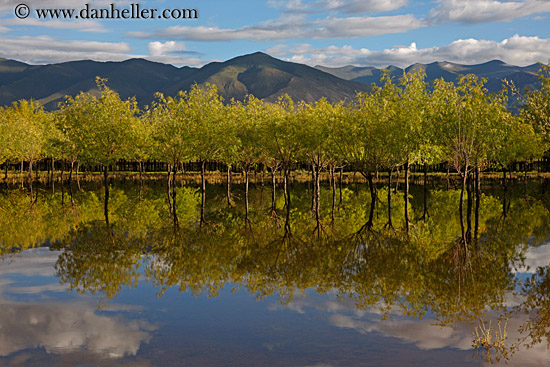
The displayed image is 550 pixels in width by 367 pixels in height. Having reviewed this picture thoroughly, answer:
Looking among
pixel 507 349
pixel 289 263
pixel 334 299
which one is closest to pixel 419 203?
pixel 289 263

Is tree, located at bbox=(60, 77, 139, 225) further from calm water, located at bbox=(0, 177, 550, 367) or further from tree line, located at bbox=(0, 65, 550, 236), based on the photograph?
calm water, located at bbox=(0, 177, 550, 367)

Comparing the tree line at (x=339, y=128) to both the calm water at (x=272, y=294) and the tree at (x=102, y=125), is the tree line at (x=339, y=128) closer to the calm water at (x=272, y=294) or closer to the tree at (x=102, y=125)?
the tree at (x=102, y=125)

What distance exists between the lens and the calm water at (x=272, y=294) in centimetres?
1744

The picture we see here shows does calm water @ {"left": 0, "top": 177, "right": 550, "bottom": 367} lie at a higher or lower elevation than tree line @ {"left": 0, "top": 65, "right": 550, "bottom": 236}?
lower

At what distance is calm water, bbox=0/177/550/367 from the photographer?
17.4 m

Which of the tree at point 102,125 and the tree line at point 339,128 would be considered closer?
the tree line at point 339,128

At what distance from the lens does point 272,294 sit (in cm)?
2436

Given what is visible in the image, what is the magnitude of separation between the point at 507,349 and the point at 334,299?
7.97 m

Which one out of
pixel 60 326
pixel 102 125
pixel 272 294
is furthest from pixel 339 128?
pixel 60 326

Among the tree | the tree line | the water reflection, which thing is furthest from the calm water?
the tree

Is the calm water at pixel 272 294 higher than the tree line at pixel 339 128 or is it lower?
lower

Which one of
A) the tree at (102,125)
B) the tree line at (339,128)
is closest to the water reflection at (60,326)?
the tree line at (339,128)

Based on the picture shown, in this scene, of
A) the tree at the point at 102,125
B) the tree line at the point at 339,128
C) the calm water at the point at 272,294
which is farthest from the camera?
the tree at the point at 102,125

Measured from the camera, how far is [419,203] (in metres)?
65.4
